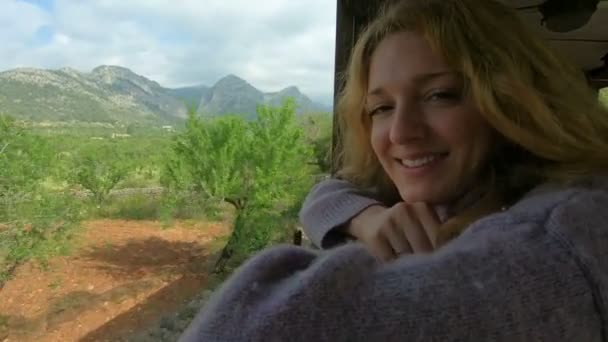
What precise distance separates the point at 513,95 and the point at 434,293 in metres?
0.21

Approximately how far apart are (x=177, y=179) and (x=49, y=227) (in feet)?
2.61

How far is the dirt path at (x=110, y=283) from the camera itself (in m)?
2.81

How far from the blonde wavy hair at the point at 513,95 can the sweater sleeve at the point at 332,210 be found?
0.15m

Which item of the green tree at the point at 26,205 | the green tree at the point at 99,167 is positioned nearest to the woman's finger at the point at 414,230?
the green tree at the point at 26,205

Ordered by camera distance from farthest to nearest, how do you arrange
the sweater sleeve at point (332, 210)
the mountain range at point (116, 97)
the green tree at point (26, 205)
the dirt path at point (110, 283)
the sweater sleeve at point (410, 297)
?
the dirt path at point (110, 283) < the mountain range at point (116, 97) < the green tree at point (26, 205) < the sweater sleeve at point (332, 210) < the sweater sleeve at point (410, 297)

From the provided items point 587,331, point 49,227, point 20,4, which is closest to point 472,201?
point 587,331

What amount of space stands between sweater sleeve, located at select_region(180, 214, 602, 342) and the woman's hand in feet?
0.42

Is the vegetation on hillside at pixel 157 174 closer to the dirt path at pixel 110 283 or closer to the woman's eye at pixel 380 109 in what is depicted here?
the dirt path at pixel 110 283

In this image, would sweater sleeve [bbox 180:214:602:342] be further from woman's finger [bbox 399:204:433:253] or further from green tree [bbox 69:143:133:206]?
green tree [bbox 69:143:133:206]

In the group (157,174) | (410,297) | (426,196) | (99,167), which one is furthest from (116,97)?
(410,297)

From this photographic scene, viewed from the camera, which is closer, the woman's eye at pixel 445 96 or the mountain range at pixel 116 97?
the woman's eye at pixel 445 96

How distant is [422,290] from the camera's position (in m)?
0.20

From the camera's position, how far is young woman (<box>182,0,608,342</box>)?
0.19m

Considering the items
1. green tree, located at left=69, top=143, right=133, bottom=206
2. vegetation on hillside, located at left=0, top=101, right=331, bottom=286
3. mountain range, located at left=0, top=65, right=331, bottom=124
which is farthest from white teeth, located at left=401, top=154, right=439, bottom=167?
green tree, located at left=69, top=143, right=133, bottom=206
